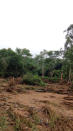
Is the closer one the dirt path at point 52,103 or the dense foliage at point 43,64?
the dirt path at point 52,103

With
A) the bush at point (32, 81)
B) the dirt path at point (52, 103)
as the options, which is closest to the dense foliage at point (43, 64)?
the bush at point (32, 81)

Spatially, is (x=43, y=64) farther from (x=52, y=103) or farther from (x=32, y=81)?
(x=52, y=103)

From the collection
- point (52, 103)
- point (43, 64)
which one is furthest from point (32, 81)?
point (43, 64)

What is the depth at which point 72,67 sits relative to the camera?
14.6 m

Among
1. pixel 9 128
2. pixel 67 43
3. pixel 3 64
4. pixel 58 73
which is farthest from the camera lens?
pixel 58 73

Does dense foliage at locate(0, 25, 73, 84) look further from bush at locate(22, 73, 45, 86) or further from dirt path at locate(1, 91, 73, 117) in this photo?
dirt path at locate(1, 91, 73, 117)

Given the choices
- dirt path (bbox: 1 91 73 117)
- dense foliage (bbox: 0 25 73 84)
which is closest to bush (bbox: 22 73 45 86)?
dense foliage (bbox: 0 25 73 84)

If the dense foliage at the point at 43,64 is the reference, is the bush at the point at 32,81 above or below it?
below

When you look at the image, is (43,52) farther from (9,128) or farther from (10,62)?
(9,128)

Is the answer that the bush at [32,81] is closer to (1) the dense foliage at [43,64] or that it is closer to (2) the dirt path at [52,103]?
(1) the dense foliage at [43,64]

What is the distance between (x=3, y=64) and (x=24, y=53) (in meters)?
9.31

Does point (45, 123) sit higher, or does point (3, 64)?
point (3, 64)

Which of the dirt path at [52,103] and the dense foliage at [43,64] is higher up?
the dense foliage at [43,64]

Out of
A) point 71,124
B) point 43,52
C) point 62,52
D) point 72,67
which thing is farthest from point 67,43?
point 43,52
